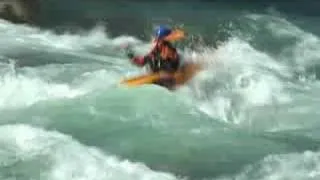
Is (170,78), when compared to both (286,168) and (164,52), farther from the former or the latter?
(286,168)

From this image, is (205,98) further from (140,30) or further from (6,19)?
(6,19)

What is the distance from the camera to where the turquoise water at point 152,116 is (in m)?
8.55

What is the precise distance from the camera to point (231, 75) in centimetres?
1291

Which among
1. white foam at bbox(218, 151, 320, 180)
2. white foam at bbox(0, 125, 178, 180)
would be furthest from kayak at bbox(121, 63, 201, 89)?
white foam at bbox(218, 151, 320, 180)

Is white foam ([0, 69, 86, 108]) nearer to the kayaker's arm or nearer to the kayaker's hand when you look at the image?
the kayaker's arm

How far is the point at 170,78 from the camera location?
456 inches

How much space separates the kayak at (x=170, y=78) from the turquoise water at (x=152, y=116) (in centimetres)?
12

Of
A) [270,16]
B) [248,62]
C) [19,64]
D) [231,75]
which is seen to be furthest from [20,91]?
[270,16]

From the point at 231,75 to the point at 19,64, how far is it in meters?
3.68

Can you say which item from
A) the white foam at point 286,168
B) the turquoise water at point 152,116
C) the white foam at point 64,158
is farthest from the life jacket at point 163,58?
the white foam at point 286,168

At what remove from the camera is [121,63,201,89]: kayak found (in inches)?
446

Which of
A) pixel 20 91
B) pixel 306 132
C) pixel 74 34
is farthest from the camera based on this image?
pixel 74 34

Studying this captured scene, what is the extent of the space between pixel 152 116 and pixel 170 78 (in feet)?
4.43

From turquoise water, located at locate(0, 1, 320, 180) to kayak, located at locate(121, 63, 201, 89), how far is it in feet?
0.39
